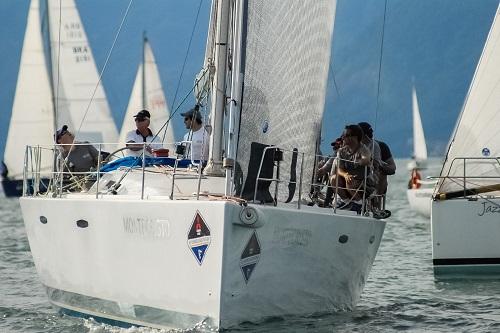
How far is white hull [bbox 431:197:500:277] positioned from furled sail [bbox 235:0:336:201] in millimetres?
4190

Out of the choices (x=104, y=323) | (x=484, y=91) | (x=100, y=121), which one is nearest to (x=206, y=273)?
(x=104, y=323)

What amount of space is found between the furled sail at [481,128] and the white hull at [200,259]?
202 inches

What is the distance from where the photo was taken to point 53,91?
44.3 m

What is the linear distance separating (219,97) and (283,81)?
793 millimetres

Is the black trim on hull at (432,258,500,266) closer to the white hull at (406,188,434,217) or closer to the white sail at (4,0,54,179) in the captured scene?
the white hull at (406,188,434,217)

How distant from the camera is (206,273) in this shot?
34.5 ft

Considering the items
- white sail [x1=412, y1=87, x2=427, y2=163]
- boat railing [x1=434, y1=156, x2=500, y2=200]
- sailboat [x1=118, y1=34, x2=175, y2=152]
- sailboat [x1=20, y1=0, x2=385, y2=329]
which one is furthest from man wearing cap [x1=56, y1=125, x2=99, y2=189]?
white sail [x1=412, y1=87, x2=427, y2=163]

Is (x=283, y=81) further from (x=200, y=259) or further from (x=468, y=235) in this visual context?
(x=468, y=235)

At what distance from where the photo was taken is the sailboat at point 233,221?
10.6m

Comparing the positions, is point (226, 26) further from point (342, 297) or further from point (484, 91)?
point (484, 91)

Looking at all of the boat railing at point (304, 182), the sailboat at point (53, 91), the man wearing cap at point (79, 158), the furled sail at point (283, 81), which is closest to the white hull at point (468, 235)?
the boat railing at point (304, 182)

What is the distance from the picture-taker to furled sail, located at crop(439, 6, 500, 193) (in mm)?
17391

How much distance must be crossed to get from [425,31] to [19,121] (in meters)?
160

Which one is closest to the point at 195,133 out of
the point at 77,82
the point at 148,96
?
the point at 77,82
